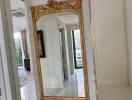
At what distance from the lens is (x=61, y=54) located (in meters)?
3.20

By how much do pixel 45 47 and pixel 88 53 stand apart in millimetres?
845

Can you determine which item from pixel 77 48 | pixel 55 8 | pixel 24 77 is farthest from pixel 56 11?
pixel 24 77

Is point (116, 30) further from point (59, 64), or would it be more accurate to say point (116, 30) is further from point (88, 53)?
point (59, 64)

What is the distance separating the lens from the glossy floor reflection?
3.05 metres

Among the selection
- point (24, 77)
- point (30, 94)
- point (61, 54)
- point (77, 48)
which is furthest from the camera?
point (24, 77)

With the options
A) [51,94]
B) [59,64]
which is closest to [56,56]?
[59,64]

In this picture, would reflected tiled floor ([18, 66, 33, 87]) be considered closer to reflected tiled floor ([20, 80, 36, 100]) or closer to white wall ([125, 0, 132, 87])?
reflected tiled floor ([20, 80, 36, 100])

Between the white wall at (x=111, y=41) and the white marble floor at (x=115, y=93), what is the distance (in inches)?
1.3

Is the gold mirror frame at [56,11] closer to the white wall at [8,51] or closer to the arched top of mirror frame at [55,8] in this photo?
the arched top of mirror frame at [55,8]

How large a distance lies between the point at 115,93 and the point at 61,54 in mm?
2627

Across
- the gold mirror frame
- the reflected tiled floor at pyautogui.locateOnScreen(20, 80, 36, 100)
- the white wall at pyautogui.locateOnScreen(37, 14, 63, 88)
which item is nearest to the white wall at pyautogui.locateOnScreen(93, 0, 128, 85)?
the gold mirror frame

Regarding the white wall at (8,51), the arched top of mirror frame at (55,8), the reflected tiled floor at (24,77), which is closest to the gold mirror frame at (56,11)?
the arched top of mirror frame at (55,8)

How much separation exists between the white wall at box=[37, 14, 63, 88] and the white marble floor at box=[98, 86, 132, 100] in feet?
8.45

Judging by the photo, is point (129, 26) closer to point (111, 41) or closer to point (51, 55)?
point (111, 41)
